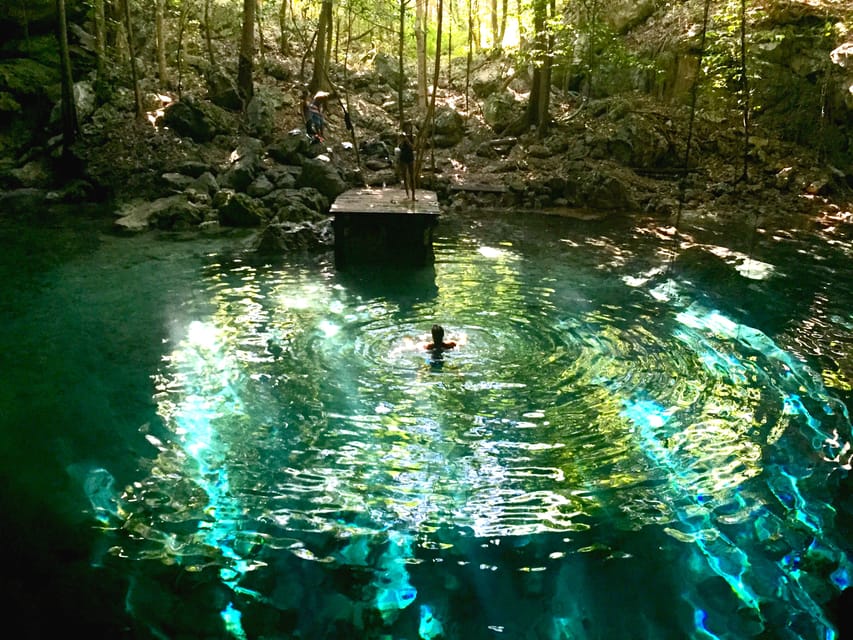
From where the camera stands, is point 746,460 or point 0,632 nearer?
point 0,632

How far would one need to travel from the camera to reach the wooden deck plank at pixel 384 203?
11680 millimetres

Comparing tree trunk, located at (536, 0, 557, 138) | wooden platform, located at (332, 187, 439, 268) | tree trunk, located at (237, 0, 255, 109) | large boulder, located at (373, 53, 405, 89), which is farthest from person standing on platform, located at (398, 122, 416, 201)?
large boulder, located at (373, 53, 405, 89)

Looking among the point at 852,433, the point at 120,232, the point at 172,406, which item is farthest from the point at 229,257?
the point at 852,433

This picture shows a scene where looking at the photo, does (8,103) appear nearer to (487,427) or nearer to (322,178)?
(322,178)

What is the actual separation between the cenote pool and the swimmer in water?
0.56ft

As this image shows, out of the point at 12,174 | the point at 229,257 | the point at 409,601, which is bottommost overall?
the point at 409,601

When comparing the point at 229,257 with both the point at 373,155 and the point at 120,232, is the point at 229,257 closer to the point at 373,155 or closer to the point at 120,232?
the point at 120,232

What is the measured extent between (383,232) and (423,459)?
23.4ft

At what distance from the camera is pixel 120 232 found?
14133 millimetres

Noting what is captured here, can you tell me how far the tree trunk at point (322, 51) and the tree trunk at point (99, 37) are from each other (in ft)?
21.3

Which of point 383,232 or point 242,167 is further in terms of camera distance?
point 242,167

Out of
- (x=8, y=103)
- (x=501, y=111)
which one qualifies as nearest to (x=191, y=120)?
(x=8, y=103)

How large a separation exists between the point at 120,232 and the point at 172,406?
29.8ft

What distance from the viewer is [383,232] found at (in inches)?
478
